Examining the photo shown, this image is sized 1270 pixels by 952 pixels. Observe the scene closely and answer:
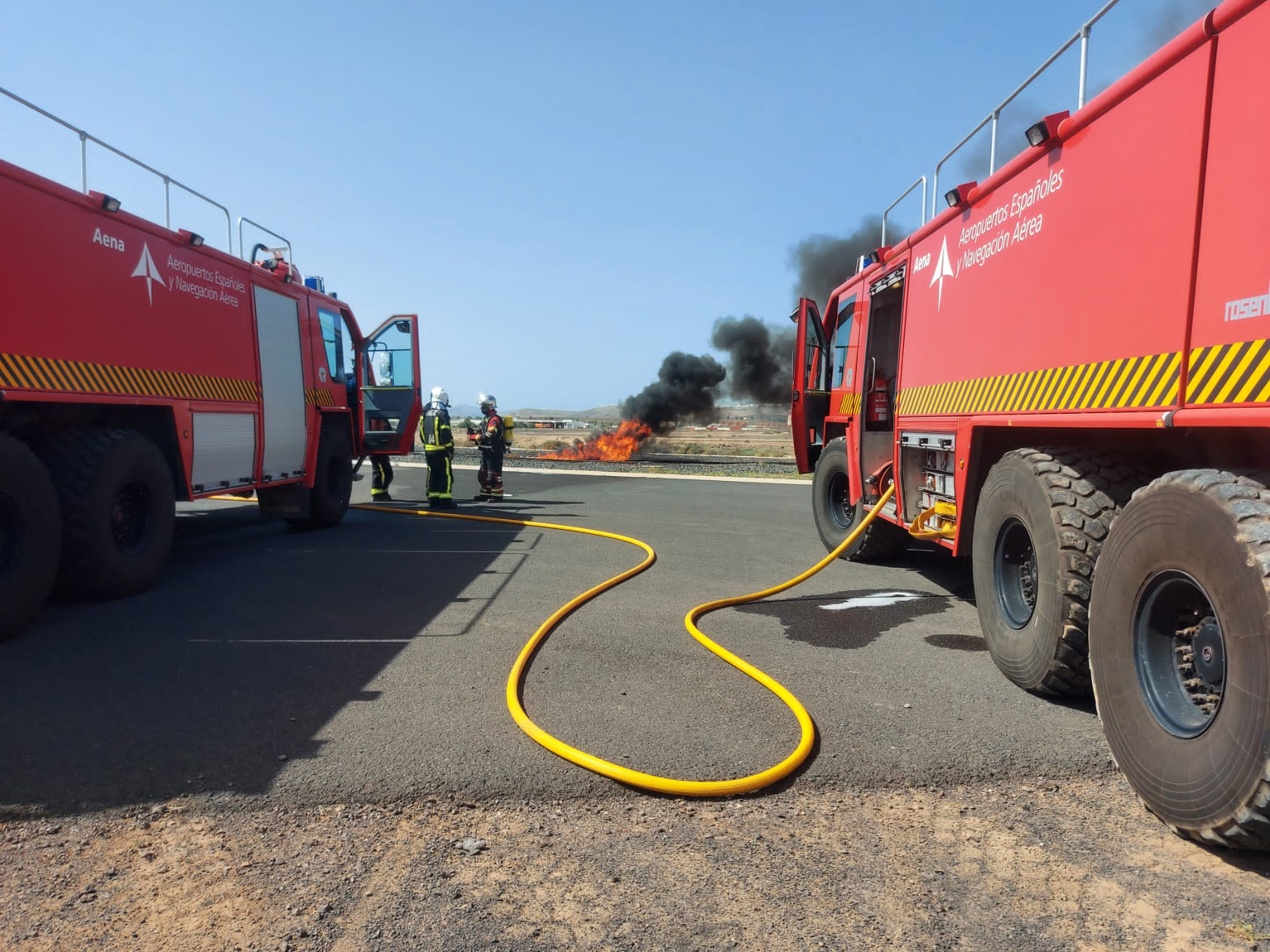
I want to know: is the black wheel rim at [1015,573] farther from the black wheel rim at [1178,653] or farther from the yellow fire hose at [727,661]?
the yellow fire hose at [727,661]

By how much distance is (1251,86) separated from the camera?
8.57ft

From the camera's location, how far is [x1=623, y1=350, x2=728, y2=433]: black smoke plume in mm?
41406

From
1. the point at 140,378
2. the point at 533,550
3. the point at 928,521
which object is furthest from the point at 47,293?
the point at 928,521

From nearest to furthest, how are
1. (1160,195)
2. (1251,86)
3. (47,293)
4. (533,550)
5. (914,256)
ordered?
(1251,86) → (1160,195) → (47,293) → (914,256) → (533,550)

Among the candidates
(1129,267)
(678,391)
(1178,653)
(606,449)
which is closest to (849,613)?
(1178,653)

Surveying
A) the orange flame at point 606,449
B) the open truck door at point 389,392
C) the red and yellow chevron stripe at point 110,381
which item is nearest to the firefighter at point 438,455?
the open truck door at point 389,392

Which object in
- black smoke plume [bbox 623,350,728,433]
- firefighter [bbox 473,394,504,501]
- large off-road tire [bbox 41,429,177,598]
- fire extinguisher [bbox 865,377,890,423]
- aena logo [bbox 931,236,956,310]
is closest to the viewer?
aena logo [bbox 931,236,956,310]

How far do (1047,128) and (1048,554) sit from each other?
2.06m

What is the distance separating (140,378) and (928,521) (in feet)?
20.8

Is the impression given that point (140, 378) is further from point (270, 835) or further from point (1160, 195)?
point (1160, 195)

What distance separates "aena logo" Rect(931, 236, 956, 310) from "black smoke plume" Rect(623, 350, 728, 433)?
35.5 metres

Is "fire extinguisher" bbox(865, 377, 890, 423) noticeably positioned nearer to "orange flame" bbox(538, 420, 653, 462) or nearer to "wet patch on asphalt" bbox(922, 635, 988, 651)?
"wet patch on asphalt" bbox(922, 635, 988, 651)

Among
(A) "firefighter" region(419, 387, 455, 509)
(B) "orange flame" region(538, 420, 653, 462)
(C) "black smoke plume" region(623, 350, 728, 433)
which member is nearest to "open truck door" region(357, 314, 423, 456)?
(A) "firefighter" region(419, 387, 455, 509)

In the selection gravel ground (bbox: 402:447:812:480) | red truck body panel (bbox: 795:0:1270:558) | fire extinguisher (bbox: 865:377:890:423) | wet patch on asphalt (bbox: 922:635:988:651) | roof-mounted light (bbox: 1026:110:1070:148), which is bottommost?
gravel ground (bbox: 402:447:812:480)
